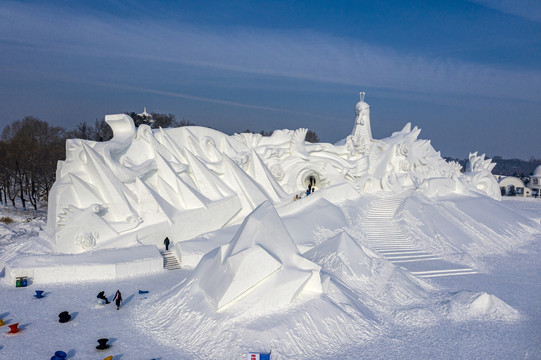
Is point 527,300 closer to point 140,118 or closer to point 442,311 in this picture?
point 442,311

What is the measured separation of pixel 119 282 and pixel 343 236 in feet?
23.8

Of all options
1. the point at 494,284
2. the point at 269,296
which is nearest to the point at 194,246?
the point at 269,296

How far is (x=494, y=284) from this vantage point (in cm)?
1351

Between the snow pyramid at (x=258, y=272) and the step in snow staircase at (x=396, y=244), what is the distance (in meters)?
5.80

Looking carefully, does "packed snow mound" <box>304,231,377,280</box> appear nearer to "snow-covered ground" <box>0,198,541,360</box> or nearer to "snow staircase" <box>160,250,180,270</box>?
"snow-covered ground" <box>0,198,541,360</box>

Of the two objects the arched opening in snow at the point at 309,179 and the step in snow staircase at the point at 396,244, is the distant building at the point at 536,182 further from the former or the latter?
the arched opening in snow at the point at 309,179

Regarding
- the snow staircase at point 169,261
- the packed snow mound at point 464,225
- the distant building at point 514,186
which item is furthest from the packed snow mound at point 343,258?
the distant building at point 514,186

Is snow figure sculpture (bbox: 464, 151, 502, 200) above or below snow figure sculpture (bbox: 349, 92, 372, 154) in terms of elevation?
below

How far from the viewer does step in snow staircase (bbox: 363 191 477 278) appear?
14.9m

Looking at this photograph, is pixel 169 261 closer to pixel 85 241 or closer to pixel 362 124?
pixel 85 241

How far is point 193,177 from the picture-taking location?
19328 mm

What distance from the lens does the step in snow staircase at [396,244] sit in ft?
48.9

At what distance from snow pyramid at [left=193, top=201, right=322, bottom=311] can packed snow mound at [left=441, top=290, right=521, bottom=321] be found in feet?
11.8

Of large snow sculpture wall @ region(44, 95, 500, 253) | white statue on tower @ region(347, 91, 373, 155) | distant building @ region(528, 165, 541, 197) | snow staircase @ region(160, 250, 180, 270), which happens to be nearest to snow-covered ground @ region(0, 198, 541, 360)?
snow staircase @ region(160, 250, 180, 270)
